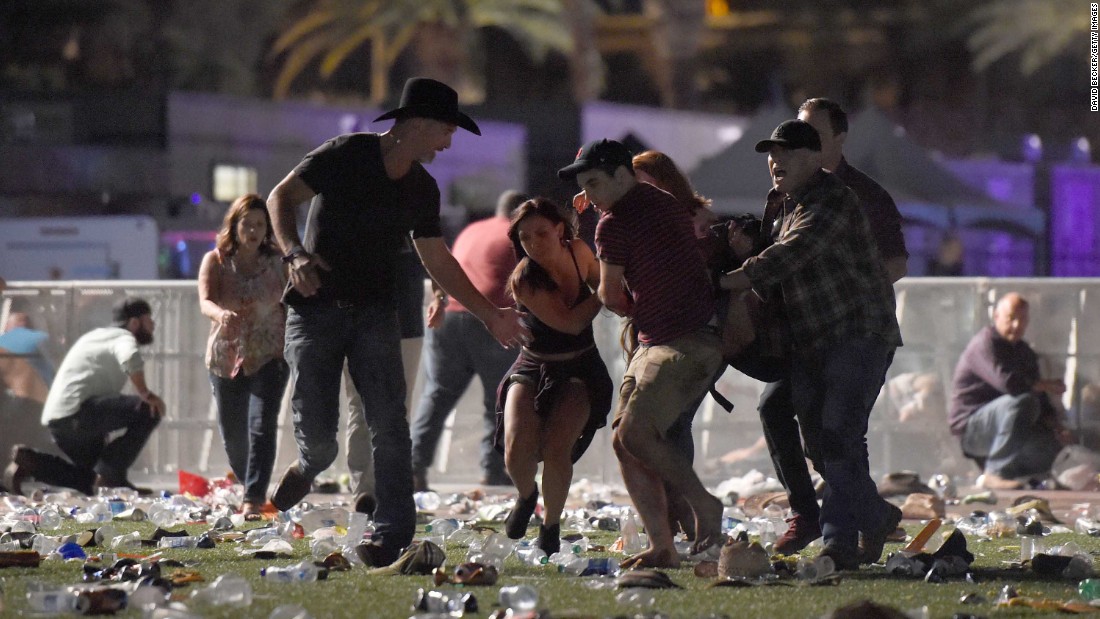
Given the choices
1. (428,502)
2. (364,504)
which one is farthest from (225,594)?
(428,502)

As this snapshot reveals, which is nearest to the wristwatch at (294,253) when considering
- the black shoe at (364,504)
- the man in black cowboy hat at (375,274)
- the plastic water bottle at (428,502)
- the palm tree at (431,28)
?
the man in black cowboy hat at (375,274)

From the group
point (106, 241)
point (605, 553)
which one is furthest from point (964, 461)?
point (106, 241)

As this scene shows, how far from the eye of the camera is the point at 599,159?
734cm

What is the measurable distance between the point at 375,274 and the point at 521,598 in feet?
5.70

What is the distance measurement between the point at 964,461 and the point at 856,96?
66425mm

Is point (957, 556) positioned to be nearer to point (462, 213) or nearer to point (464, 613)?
point (464, 613)

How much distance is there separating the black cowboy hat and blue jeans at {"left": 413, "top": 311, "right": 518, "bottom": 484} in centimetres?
462

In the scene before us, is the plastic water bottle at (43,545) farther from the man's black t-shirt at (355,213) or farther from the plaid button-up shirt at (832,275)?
the plaid button-up shirt at (832,275)

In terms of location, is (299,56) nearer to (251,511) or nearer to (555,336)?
(251,511)

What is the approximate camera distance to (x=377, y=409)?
741 centimetres

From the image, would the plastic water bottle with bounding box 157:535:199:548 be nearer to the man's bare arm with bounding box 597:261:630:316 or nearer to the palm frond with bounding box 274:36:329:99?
the man's bare arm with bounding box 597:261:630:316

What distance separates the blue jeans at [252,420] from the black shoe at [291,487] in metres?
1.87

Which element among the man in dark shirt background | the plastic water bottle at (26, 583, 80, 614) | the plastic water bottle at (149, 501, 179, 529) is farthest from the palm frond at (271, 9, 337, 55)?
the plastic water bottle at (26, 583, 80, 614)

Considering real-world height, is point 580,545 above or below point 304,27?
below
